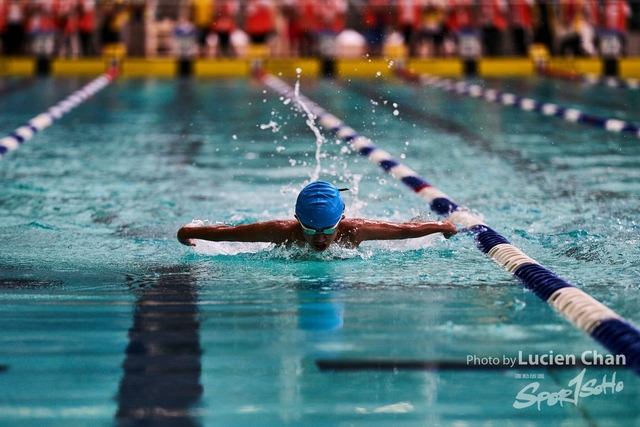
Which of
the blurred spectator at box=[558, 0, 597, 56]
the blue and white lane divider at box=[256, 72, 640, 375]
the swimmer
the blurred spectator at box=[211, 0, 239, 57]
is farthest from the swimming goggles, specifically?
the blurred spectator at box=[558, 0, 597, 56]

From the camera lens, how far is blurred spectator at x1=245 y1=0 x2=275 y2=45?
55.2 ft

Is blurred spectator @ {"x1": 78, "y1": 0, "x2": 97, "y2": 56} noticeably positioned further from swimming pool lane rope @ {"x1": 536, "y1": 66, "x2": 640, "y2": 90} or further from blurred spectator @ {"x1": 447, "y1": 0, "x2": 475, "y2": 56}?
swimming pool lane rope @ {"x1": 536, "y1": 66, "x2": 640, "y2": 90}

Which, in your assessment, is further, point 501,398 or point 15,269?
point 15,269

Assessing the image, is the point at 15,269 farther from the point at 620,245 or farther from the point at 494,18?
the point at 494,18

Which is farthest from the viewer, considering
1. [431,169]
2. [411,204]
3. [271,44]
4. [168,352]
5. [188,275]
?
[271,44]

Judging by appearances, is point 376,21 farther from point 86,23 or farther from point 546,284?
point 546,284

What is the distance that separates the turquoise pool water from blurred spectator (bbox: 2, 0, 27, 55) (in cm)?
956

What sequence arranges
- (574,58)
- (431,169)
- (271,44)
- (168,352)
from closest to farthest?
1. (168,352)
2. (431,169)
3. (574,58)
4. (271,44)

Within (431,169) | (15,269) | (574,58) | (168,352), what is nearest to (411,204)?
(431,169)

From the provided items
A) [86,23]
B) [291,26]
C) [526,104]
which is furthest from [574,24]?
[86,23]

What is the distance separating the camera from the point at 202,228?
13.5ft

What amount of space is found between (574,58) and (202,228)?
13.4 metres

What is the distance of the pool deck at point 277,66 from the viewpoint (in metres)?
16.4

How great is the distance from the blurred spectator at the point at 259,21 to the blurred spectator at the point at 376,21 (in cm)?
168
